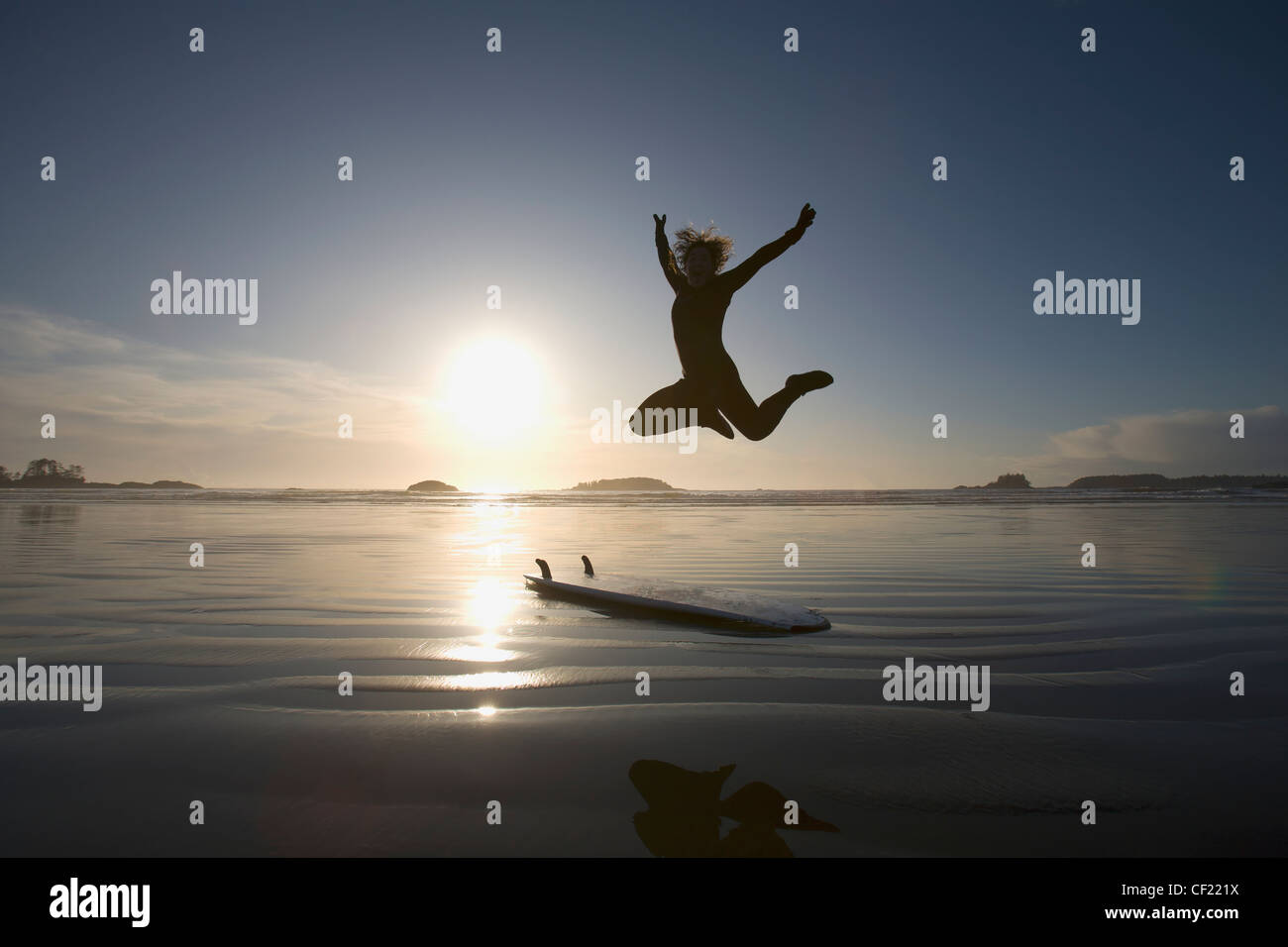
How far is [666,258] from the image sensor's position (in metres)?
8.25

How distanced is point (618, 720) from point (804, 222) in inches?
232

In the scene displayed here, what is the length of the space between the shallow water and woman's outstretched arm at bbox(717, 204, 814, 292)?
4.31 m

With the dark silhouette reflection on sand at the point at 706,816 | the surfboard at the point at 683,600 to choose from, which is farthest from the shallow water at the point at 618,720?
the surfboard at the point at 683,600

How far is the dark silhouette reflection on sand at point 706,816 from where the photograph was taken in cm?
277

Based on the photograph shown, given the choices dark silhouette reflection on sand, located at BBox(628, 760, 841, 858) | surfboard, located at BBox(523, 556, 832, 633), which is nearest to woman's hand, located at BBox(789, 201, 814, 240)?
surfboard, located at BBox(523, 556, 832, 633)

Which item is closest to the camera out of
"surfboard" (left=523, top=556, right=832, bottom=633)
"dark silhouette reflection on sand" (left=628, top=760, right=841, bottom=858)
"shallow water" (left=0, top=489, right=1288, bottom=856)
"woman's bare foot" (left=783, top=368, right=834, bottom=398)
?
"dark silhouette reflection on sand" (left=628, top=760, right=841, bottom=858)

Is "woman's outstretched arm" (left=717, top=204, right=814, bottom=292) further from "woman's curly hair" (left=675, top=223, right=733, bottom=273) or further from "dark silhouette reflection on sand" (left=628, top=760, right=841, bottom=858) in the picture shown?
"dark silhouette reflection on sand" (left=628, top=760, right=841, bottom=858)

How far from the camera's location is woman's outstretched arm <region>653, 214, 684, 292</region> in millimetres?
7984

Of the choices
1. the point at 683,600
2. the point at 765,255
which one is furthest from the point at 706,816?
the point at 765,255

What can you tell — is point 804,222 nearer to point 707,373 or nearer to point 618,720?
point 707,373

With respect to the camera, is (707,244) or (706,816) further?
(707,244)

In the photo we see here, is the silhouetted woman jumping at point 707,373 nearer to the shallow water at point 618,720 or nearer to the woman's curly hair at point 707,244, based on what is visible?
the woman's curly hair at point 707,244
